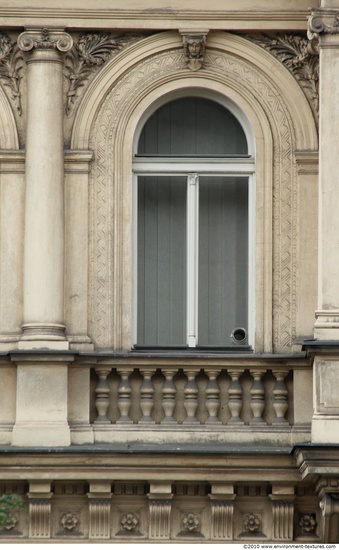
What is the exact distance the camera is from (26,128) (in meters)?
29.4

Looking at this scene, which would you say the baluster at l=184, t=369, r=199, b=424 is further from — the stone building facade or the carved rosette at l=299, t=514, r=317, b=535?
the carved rosette at l=299, t=514, r=317, b=535

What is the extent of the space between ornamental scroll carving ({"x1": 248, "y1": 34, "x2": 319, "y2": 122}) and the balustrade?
2.95 metres

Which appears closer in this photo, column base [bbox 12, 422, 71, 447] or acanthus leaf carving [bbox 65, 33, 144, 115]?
column base [bbox 12, 422, 71, 447]

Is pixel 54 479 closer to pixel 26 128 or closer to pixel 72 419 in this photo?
pixel 72 419

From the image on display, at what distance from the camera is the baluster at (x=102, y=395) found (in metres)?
28.9

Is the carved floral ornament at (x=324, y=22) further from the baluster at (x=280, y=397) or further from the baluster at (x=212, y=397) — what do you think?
the baluster at (x=212, y=397)

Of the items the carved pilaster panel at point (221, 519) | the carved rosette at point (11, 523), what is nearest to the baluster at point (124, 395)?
the carved pilaster panel at point (221, 519)

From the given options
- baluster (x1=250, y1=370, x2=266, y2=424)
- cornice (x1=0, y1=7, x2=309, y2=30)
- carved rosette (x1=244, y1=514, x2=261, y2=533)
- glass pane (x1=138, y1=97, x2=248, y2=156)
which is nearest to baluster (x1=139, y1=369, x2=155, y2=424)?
baluster (x1=250, y1=370, x2=266, y2=424)

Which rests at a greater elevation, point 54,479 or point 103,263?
point 103,263

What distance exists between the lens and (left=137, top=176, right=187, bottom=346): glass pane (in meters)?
29.6

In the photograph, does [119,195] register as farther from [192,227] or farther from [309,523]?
[309,523]

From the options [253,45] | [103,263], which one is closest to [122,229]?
[103,263]

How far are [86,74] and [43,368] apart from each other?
3.29 m

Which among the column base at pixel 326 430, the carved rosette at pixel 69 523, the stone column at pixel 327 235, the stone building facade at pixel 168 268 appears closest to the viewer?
the column base at pixel 326 430
